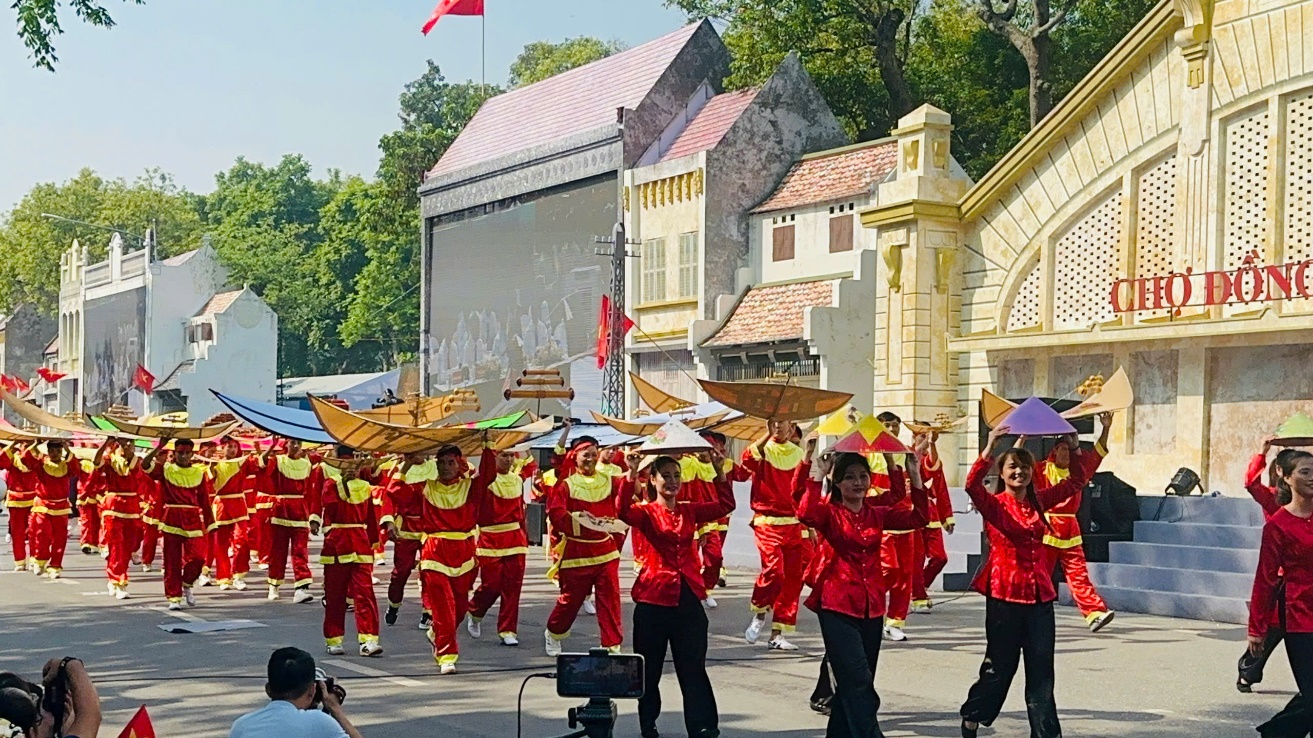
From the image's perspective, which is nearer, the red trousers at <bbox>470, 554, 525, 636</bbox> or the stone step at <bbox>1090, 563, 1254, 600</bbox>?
the red trousers at <bbox>470, 554, 525, 636</bbox>

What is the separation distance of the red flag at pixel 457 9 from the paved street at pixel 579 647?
67.6ft

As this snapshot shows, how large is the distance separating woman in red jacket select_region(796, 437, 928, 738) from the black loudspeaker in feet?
34.0

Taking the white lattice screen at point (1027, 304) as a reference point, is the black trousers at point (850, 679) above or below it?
below

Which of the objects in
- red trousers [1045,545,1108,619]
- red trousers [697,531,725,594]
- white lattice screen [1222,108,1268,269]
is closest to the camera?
red trousers [1045,545,1108,619]

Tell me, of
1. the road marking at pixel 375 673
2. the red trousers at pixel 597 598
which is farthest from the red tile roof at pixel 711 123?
the road marking at pixel 375 673

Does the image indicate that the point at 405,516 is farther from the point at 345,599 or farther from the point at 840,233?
the point at 840,233

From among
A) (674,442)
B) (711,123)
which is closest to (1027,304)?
(711,123)

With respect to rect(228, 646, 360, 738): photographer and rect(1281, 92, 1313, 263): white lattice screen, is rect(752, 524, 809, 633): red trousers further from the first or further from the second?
rect(1281, 92, 1313, 263): white lattice screen

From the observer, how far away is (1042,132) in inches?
974

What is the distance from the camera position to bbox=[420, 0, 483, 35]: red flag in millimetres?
35781

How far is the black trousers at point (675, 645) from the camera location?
9.30 metres

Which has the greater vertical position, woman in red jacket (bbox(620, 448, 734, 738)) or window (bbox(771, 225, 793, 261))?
window (bbox(771, 225, 793, 261))

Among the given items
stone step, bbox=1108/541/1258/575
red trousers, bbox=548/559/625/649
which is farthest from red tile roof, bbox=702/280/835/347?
red trousers, bbox=548/559/625/649

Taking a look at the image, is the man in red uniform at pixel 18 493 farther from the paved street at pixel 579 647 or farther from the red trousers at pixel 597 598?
the red trousers at pixel 597 598
